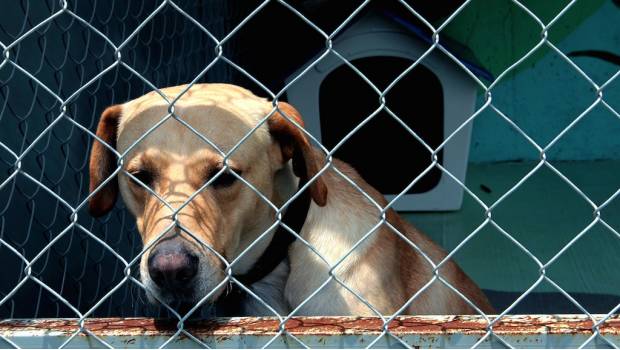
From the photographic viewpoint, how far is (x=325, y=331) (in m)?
2.02

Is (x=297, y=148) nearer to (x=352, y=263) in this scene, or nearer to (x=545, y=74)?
(x=352, y=263)

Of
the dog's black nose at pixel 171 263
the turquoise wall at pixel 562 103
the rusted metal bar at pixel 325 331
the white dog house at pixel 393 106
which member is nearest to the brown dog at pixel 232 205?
the dog's black nose at pixel 171 263

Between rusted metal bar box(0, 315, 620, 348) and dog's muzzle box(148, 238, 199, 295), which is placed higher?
dog's muzzle box(148, 238, 199, 295)

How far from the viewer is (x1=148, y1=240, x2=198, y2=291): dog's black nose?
2.05 m

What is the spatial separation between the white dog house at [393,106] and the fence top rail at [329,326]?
3176mm

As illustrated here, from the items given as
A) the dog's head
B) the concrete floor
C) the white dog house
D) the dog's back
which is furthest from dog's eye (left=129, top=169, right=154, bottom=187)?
the white dog house

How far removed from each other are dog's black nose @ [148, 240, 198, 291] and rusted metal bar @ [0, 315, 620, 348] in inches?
4.4

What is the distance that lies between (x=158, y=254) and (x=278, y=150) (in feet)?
2.10

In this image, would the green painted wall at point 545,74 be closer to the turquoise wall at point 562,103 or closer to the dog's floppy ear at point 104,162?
the turquoise wall at point 562,103

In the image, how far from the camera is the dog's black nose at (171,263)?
6.73 feet

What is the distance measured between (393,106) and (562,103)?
1444 millimetres

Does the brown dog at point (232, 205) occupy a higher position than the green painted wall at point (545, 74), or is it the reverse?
the green painted wall at point (545, 74)

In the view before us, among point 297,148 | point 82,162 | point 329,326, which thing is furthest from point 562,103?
point 329,326

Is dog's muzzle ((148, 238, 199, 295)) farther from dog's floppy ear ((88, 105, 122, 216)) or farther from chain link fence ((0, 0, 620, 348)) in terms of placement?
dog's floppy ear ((88, 105, 122, 216))
